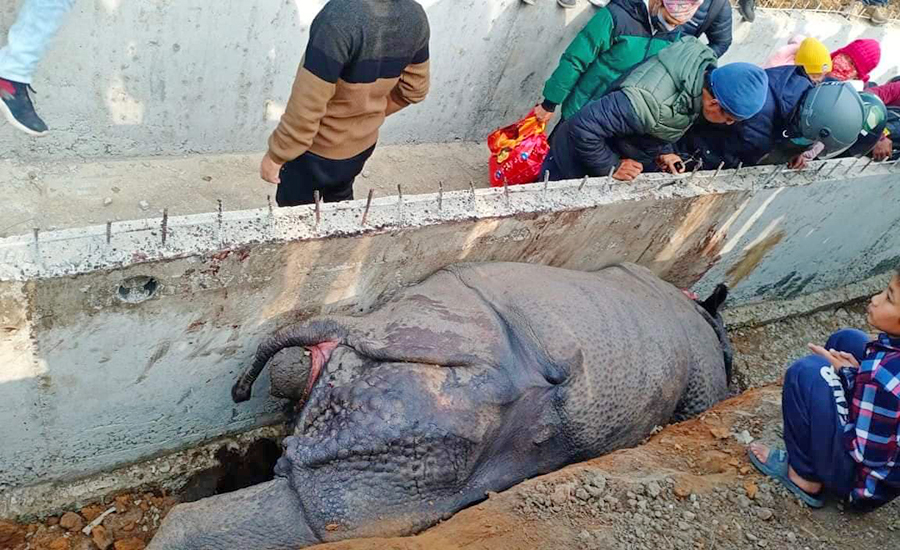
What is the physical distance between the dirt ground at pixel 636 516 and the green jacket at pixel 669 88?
1675 mm

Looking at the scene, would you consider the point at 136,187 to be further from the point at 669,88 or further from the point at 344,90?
the point at 669,88

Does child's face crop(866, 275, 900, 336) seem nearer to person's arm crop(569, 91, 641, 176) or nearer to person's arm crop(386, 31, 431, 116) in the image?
person's arm crop(569, 91, 641, 176)

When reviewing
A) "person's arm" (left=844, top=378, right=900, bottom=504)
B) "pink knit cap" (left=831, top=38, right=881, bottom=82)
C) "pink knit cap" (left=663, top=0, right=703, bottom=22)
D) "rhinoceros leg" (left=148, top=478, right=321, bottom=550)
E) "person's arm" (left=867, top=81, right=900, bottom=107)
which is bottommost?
"rhinoceros leg" (left=148, top=478, right=321, bottom=550)

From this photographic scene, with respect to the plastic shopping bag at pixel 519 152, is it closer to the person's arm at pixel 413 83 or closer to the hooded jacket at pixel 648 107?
the hooded jacket at pixel 648 107

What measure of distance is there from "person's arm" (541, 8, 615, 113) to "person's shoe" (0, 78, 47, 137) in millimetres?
2961

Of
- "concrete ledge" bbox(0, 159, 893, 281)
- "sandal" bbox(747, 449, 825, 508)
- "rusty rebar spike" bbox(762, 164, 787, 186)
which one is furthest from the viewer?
"rusty rebar spike" bbox(762, 164, 787, 186)

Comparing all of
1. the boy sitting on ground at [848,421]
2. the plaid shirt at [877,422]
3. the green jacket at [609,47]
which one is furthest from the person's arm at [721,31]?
the plaid shirt at [877,422]

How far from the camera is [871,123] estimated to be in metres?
4.59

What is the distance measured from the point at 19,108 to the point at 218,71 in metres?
1.16

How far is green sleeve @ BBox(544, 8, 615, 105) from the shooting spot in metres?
4.55

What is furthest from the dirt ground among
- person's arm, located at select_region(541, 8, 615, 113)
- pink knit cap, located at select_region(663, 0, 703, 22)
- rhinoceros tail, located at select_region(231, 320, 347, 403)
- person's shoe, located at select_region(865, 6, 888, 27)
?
person's shoe, located at select_region(865, 6, 888, 27)

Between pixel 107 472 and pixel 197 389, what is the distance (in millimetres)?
603

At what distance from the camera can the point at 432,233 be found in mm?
3488

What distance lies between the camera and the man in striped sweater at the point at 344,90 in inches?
116
